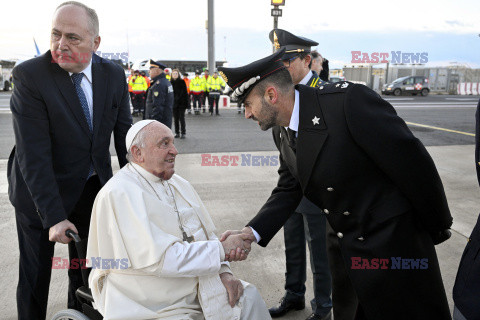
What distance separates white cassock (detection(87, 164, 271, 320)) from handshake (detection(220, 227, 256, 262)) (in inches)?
2.8

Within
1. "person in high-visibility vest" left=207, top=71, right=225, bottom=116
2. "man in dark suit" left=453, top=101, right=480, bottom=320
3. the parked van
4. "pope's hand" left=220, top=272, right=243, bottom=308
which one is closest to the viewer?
"man in dark suit" left=453, top=101, right=480, bottom=320

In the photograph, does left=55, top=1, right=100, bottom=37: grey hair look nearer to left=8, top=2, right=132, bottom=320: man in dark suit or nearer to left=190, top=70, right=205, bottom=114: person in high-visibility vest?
left=8, top=2, right=132, bottom=320: man in dark suit

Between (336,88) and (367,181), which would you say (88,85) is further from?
(367,181)

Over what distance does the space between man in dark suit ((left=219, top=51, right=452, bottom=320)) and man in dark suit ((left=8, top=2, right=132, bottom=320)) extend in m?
0.98

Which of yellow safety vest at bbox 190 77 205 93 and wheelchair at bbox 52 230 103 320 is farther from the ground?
yellow safety vest at bbox 190 77 205 93

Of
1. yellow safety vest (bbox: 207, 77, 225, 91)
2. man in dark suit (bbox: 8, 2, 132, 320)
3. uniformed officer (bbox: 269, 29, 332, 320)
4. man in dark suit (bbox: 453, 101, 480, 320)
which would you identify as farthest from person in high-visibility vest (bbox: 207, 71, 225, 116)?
man in dark suit (bbox: 453, 101, 480, 320)

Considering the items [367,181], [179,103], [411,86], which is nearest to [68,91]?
[367,181]

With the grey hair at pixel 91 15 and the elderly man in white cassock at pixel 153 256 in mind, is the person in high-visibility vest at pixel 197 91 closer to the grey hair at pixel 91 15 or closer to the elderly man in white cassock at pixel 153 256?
the grey hair at pixel 91 15

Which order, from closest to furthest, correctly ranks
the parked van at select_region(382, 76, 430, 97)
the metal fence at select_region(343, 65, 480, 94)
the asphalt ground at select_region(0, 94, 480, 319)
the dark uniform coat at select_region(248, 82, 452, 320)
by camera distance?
the dark uniform coat at select_region(248, 82, 452, 320)
the asphalt ground at select_region(0, 94, 480, 319)
the parked van at select_region(382, 76, 430, 97)
the metal fence at select_region(343, 65, 480, 94)

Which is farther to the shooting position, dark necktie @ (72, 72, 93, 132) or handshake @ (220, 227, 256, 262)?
dark necktie @ (72, 72, 93, 132)

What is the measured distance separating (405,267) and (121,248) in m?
1.33

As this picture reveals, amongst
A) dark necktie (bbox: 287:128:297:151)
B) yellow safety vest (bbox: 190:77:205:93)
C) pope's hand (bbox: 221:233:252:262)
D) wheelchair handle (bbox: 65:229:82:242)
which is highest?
dark necktie (bbox: 287:128:297:151)

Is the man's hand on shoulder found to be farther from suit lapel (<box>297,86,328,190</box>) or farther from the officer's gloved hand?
the officer's gloved hand

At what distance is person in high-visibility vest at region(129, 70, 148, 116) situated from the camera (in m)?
15.8
